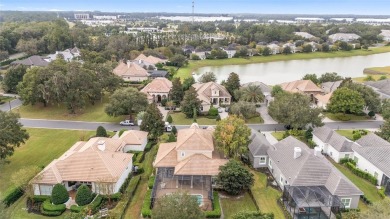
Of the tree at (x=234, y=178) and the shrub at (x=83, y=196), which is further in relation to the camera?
the tree at (x=234, y=178)

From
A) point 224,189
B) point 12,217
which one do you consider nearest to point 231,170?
point 224,189

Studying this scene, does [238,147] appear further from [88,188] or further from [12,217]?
[12,217]

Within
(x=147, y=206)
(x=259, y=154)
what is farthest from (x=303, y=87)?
(x=147, y=206)

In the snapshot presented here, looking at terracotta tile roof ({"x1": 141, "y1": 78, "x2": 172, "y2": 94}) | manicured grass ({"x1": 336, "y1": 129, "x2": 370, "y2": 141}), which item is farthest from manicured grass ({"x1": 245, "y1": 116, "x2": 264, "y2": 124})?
terracotta tile roof ({"x1": 141, "y1": 78, "x2": 172, "y2": 94})

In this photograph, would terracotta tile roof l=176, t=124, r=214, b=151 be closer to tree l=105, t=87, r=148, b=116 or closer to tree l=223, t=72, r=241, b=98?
tree l=105, t=87, r=148, b=116

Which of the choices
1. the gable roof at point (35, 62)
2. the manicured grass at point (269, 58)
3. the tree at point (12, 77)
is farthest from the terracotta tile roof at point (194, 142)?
the gable roof at point (35, 62)

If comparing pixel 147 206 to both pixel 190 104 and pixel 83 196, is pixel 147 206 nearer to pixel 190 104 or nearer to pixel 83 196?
pixel 83 196

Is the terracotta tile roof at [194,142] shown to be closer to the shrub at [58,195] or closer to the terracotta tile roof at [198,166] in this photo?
the terracotta tile roof at [198,166]
